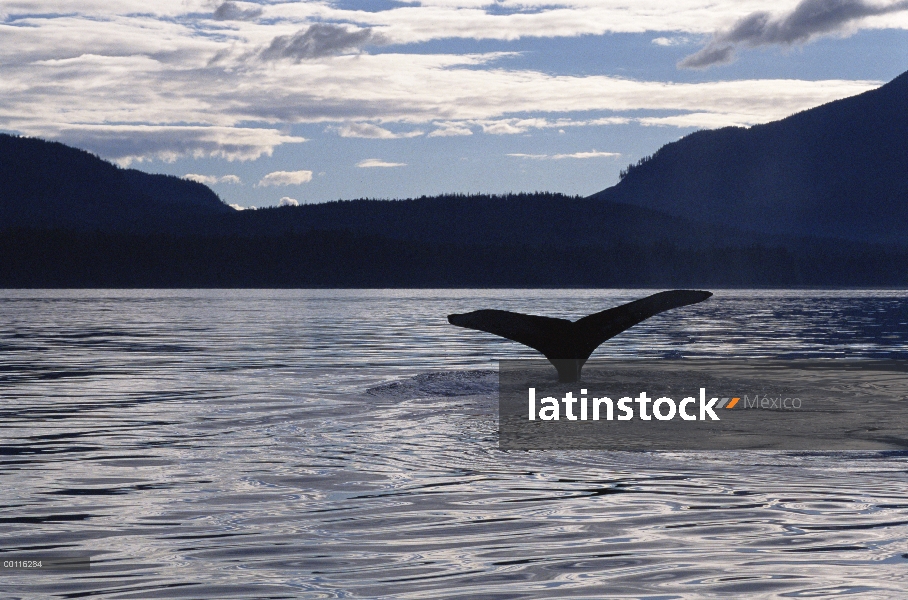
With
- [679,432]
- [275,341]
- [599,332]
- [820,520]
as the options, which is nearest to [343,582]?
[820,520]

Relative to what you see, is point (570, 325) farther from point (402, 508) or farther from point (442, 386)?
point (402, 508)

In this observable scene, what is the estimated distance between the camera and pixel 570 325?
58.9ft

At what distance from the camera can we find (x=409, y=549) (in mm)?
8156

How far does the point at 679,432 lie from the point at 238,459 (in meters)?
5.56
